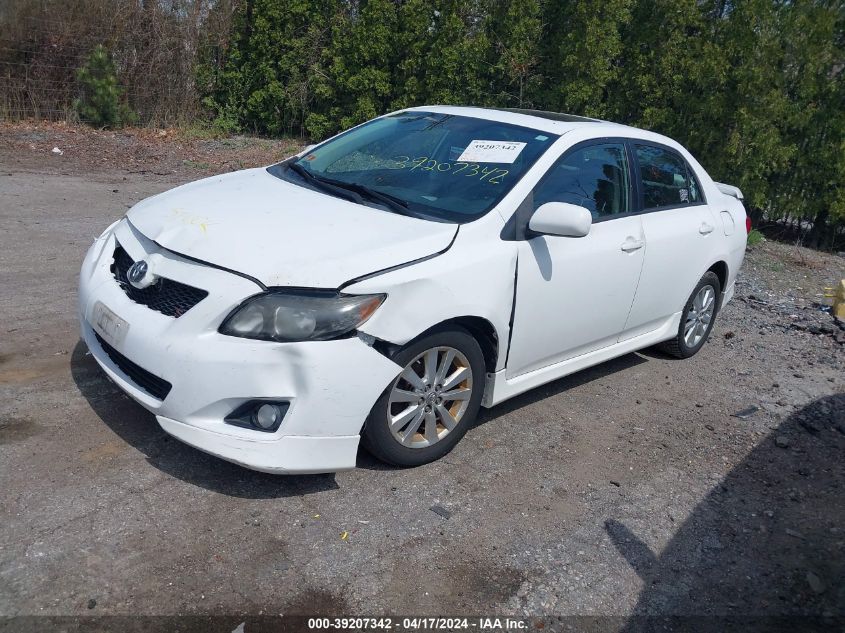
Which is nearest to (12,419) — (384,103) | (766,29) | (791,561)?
(791,561)

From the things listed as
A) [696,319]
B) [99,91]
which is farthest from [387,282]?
[99,91]

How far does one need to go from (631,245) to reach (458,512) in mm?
2134

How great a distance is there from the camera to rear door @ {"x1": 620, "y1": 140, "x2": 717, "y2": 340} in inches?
202

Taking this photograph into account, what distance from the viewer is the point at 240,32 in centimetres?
1411

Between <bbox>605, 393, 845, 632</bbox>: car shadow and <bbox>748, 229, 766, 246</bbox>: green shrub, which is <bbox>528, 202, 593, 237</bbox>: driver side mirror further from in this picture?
<bbox>748, 229, 766, 246</bbox>: green shrub

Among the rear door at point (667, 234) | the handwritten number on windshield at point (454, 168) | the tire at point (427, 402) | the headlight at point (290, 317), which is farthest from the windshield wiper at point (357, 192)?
the rear door at point (667, 234)

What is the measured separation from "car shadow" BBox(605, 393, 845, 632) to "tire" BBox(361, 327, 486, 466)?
36.1 inches

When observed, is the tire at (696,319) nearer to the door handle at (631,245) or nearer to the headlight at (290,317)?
the door handle at (631,245)

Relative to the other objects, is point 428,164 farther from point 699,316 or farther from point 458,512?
point 699,316

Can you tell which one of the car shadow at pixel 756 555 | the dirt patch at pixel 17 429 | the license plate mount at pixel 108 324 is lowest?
the dirt patch at pixel 17 429

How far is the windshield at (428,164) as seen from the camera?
13.9 feet

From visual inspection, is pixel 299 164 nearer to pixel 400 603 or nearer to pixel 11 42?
pixel 400 603

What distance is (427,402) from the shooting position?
12.6ft

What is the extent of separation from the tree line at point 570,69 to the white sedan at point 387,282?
18.0ft
